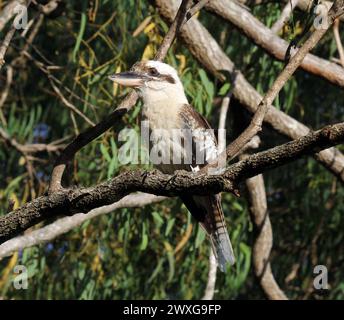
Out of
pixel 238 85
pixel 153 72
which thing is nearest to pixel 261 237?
pixel 238 85

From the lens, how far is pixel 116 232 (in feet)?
14.2

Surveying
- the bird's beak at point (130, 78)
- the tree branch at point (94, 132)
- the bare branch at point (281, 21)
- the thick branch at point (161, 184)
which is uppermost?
the bare branch at point (281, 21)

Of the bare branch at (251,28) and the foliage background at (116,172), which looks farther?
the foliage background at (116,172)

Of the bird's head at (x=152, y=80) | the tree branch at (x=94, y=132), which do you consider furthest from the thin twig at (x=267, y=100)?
the bird's head at (x=152, y=80)

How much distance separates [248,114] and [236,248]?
66cm

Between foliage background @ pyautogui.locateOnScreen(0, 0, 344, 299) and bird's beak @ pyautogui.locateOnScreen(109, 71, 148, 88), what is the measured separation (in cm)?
59

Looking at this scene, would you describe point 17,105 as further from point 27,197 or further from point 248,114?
point 248,114

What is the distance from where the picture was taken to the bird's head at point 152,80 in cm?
324

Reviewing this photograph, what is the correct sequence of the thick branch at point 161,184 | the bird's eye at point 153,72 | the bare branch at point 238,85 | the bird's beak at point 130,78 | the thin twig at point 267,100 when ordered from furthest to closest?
the bare branch at point 238,85 < the bird's eye at point 153,72 < the bird's beak at point 130,78 < the thin twig at point 267,100 < the thick branch at point 161,184

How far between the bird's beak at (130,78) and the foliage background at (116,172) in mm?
589

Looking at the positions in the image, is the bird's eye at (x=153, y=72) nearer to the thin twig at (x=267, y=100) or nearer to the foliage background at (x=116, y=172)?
the foliage background at (x=116, y=172)

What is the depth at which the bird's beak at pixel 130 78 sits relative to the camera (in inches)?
126

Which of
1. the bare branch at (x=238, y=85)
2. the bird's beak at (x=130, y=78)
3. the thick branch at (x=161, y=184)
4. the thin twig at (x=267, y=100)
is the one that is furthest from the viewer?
the bare branch at (x=238, y=85)

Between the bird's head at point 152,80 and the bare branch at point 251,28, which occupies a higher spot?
the bare branch at point 251,28
